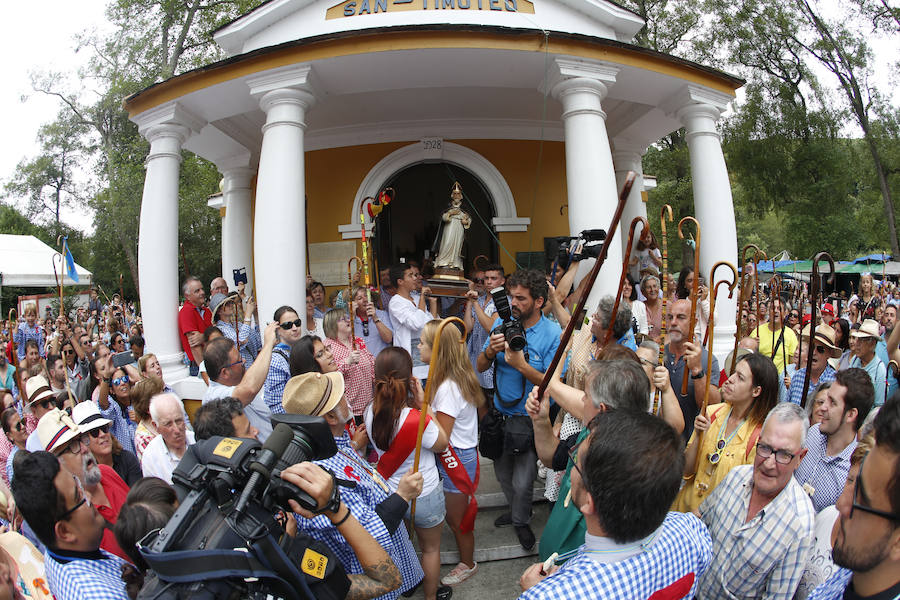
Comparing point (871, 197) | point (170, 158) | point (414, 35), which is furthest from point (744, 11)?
point (170, 158)

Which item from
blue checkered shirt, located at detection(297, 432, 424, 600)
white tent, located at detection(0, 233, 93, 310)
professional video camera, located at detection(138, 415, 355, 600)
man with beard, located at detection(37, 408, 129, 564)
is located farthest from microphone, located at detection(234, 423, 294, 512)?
white tent, located at detection(0, 233, 93, 310)

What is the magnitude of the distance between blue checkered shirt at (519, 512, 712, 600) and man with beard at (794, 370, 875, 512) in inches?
56.4

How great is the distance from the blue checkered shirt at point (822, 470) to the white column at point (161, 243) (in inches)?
283

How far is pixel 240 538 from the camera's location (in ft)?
4.99

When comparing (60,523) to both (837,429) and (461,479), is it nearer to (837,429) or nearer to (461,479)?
(461,479)

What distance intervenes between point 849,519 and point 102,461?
369cm

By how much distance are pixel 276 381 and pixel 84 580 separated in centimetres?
213

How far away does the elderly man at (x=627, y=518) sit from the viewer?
150 centimetres

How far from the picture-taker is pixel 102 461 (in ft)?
11.1

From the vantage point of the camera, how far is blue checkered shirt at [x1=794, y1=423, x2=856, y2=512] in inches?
106

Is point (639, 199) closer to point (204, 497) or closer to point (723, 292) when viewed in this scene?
point (723, 292)

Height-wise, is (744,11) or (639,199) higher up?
(744,11)

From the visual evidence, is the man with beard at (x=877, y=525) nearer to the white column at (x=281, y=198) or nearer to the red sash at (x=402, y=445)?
the red sash at (x=402, y=445)

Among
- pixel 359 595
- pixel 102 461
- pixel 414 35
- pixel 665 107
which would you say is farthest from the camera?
pixel 665 107
